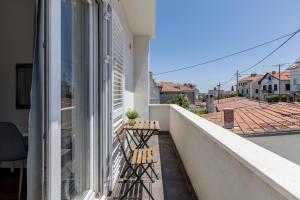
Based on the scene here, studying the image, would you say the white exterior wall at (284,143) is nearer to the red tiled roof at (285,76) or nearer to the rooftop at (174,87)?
the rooftop at (174,87)

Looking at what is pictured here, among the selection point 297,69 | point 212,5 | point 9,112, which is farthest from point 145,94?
point 297,69

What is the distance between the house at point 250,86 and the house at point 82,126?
45203mm

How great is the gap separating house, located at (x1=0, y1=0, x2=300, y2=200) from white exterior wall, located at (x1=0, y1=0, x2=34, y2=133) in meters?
0.01

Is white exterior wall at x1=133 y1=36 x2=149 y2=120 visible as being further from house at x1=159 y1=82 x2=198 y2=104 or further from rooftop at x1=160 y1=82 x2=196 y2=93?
rooftop at x1=160 y1=82 x2=196 y2=93

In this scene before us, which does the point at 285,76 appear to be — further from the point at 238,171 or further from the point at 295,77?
the point at 238,171

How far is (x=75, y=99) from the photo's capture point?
7.58 ft

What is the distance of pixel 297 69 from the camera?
35.8 metres

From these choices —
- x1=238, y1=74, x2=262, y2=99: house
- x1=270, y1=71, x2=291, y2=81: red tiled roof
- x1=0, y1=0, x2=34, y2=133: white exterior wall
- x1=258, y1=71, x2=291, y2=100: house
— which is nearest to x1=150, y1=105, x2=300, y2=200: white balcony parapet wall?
x1=0, y1=0, x2=34, y2=133: white exterior wall

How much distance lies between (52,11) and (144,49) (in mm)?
6422

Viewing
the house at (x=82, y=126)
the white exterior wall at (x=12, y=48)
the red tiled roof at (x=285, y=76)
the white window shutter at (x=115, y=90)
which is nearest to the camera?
the house at (x=82, y=126)

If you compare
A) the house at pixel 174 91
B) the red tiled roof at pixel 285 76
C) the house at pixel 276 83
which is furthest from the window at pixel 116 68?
the red tiled roof at pixel 285 76

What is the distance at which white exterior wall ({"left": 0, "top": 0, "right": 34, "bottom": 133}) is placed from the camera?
4.02m

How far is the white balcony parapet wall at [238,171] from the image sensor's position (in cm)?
120

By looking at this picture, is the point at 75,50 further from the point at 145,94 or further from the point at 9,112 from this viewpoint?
the point at 145,94
